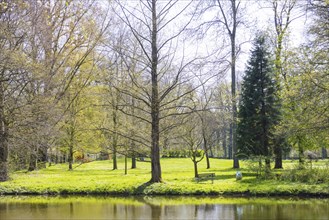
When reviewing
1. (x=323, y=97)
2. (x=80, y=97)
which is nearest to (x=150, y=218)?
(x=323, y=97)

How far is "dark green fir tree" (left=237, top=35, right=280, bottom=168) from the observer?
26.0 m

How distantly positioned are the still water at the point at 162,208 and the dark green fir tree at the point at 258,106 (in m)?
9.83

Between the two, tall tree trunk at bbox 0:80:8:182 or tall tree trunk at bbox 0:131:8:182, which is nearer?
tall tree trunk at bbox 0:80:8:182

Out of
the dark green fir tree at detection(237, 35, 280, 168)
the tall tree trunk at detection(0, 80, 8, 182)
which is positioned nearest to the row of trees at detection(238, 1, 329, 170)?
the dark green fir tree at detection(237, 35, 280, 168)

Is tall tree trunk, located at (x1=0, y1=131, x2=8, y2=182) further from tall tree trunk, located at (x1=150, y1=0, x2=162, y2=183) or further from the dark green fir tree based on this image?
the dark green fir tree

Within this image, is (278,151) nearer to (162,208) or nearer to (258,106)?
(258,106)

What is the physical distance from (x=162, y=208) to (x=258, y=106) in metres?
14.4

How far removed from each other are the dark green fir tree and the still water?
983 centimetres

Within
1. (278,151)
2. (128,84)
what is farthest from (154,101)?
(278,151)

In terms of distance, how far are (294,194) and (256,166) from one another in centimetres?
453

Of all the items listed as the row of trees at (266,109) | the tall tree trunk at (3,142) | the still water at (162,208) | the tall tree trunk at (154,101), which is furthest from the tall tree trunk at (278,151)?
the tall tree trunk at (3,142)

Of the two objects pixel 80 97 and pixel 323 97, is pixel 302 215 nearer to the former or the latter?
pixel 323 97

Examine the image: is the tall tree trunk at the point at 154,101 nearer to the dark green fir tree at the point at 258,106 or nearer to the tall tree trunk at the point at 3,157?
the dark green fir tree at the point at 258,106

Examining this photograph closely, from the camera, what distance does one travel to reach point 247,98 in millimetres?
27094
